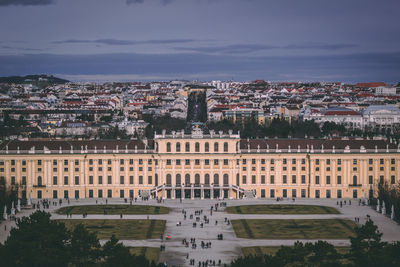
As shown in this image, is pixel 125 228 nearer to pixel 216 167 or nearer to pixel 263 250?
pixel 263 250

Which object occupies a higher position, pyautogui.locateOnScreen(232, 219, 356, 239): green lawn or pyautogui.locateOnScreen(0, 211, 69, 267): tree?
pyautogui.locateOnScreen(0, 211, 69, 267): tree

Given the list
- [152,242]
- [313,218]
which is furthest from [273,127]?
[152,242]

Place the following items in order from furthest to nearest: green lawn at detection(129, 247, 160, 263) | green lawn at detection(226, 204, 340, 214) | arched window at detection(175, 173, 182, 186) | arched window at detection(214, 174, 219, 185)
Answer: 1. arched window at detection(214, 174, 219, 185)
2. arched window at detection(175, 173, 182, 186)
3. green lawn at detection(226, 204, 340, 214)
4. green lawn at detection(129, 247, 160, 263)

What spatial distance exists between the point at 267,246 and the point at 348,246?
709 cm

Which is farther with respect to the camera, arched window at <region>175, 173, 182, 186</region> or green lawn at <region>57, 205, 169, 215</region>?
arched window at <region>175, 173, 182, 186</region>

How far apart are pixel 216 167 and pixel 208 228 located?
23245mm

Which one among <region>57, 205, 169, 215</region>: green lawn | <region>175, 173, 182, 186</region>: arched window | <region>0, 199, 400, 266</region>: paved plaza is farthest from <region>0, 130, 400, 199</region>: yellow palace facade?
<region>57, 205, 169, 215</region>: green lawn

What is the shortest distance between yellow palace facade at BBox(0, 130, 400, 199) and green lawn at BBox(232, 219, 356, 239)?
61.9 feet

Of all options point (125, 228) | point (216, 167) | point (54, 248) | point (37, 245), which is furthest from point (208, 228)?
point (37, 245)

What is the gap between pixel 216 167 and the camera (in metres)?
107

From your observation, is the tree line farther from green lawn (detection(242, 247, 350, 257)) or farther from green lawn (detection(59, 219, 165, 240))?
green lawn (detection(242, 247, 350, 257))

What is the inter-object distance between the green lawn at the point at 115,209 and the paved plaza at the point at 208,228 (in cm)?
148

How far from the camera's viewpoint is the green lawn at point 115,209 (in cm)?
9325

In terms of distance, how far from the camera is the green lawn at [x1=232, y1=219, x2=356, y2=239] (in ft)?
260
